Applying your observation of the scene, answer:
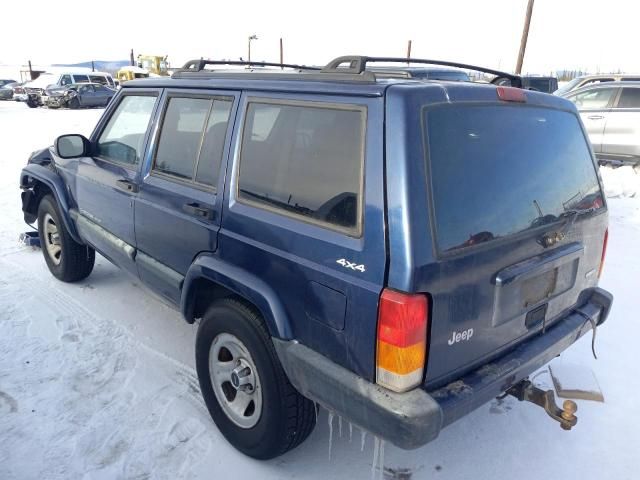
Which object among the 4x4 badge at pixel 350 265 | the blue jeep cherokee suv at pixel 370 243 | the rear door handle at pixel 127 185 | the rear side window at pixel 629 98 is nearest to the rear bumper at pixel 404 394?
the blue jeep cherokee suv at pixel 370 243

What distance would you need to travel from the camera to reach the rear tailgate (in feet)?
6.38

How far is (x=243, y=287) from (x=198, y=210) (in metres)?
0.57

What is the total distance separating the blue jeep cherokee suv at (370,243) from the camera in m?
1.90

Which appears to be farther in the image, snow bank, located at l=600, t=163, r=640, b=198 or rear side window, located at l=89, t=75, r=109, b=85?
rear side window, located at l=89, t=75, r=109, b=85

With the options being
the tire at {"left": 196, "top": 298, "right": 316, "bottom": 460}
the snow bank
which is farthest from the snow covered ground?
the snow bank

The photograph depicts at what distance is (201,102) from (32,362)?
2.12 m

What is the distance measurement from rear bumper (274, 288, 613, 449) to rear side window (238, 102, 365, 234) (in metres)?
0.60

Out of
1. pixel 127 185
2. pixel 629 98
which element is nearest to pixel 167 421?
pixel 127 185

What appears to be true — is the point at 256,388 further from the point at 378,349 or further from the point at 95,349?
the point at 95,349

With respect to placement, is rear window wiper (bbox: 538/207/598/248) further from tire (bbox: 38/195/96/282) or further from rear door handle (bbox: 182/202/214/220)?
tire (bbox: 38/195/96/282)

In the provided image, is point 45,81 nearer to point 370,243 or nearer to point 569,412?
point 370,243

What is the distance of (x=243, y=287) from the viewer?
2.38 meters

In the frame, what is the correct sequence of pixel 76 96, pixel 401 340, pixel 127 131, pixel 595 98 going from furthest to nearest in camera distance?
pixel 76 96
pixel 595 98
pixel 127 131
pixel 401 340

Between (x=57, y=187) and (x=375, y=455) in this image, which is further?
(x=57, y=187)
